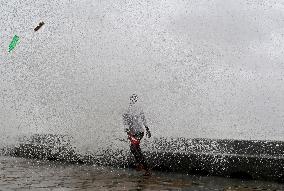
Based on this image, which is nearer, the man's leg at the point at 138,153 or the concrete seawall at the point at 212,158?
the concrete seawall at the point at 212,158

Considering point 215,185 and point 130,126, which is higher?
point 130,126

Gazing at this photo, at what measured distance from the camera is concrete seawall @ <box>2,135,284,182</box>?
26.0 ft

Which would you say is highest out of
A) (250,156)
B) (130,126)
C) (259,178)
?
(130,126)

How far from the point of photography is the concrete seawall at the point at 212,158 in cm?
792

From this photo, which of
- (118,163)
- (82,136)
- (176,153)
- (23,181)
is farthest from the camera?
(82,136)

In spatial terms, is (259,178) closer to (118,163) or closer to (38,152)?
(118,163)

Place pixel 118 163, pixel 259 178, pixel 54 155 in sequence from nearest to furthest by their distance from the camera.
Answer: pixel 259 178 → pixel 118 163 → pixel 54 155

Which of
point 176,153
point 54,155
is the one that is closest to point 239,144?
point 176,153

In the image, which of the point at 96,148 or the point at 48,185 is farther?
the point at 96,148

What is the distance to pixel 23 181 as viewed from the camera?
620 cm

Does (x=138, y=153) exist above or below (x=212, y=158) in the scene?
above

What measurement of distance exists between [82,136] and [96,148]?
2.24m

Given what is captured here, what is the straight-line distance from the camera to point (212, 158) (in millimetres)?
8641

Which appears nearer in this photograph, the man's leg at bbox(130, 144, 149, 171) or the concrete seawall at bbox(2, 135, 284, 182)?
the concrete seawall at bbox(2, 135, 284, 182)
